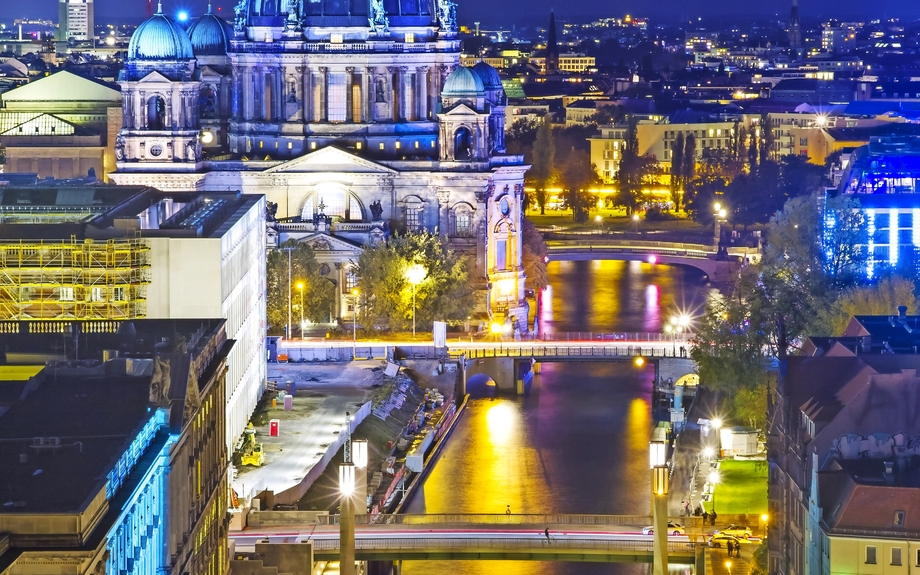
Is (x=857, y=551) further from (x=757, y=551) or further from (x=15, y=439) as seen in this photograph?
(x=15, y=439)

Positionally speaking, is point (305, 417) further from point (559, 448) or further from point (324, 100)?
point (324, 100)

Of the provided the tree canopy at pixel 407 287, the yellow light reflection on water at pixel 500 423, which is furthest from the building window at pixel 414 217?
the yellow light reflection on water at pixel 500 423

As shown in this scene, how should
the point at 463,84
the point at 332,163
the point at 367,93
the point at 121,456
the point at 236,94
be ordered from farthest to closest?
1. the point at 236,94
2. the point at 367,93
3. the point at 332,163
4. the point at 463,84
5. the point at 121,456

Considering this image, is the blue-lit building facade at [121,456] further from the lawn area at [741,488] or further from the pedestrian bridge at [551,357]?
the pedestrian bridge at [551,357]

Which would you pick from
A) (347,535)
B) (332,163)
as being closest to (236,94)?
(332,163)

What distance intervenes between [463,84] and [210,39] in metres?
18.6

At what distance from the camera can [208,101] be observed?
479 ft

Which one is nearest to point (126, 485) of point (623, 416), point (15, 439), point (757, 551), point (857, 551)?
point (15, 439)

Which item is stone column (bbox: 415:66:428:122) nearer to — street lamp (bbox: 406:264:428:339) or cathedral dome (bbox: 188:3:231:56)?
cathedral dome (bbox: 188:3:231:56)

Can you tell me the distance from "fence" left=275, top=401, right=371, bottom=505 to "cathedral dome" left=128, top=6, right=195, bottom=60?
39928 mm

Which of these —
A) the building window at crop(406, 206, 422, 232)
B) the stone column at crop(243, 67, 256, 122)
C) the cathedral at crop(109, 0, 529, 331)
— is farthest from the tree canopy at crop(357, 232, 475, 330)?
the stone column at crop(243, 67, 256, 122)

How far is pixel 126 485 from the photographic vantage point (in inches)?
2181

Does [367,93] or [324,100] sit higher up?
[367,93]

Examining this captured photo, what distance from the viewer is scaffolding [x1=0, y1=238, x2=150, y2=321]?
8312 cm
